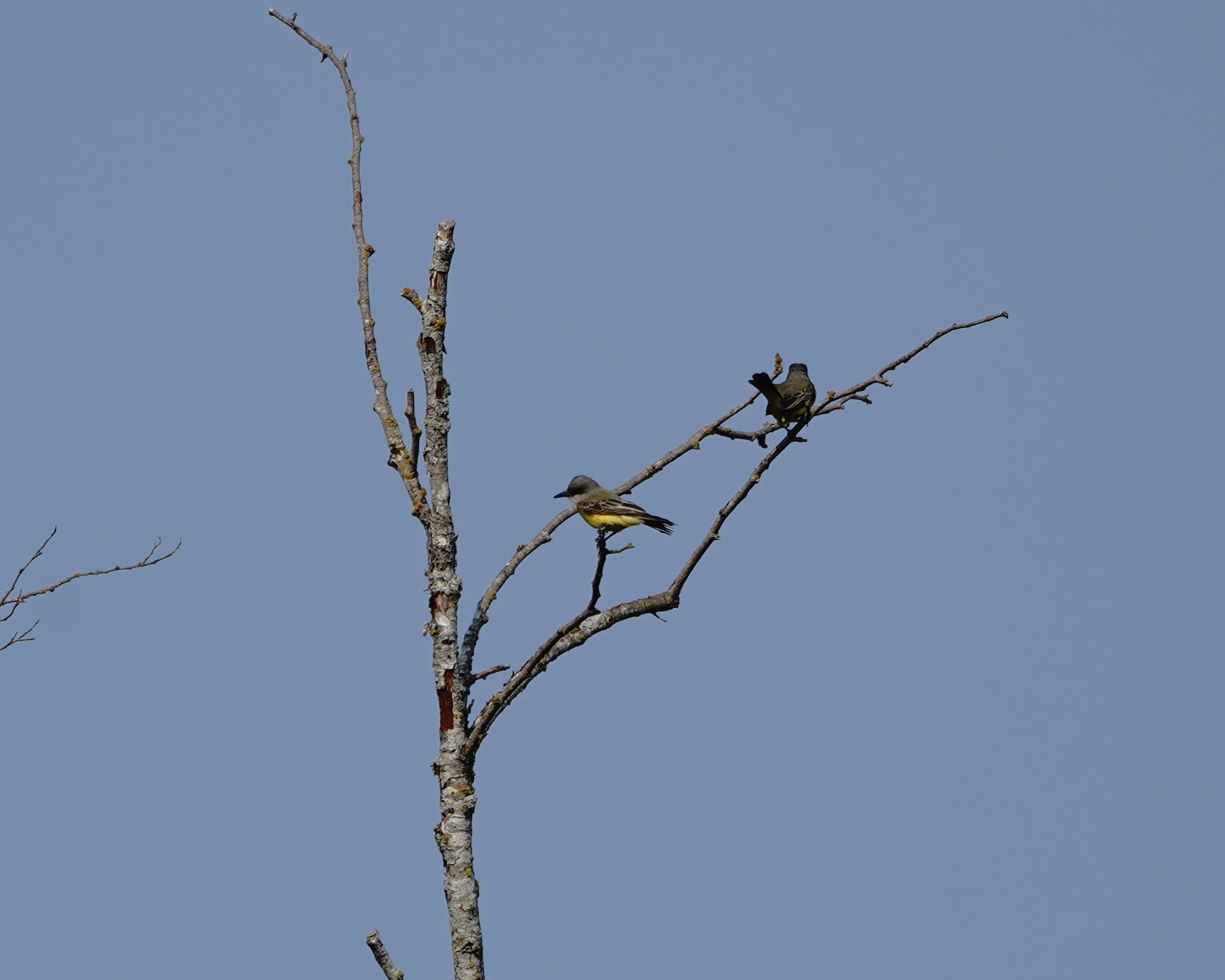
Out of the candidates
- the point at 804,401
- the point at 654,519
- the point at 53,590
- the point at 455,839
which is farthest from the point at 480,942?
the point at 804,401

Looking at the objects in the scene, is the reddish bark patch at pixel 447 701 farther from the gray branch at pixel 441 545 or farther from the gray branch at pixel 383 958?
the gray branch at pixel 383 958

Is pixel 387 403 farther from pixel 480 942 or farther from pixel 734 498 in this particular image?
pixel 480 942

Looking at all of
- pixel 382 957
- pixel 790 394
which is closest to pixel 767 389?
pixel 790 394

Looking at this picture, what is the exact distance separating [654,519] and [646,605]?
355cm

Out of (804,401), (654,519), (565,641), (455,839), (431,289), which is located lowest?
(455,839)

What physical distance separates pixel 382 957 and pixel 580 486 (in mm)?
5025

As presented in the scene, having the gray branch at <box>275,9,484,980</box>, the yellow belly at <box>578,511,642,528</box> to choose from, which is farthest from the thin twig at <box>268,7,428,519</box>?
the yellow belly at <box>578,511,642,528</box>

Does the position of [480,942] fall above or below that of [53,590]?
below

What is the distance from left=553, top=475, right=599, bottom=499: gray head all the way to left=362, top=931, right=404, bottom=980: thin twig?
4556 millimetres

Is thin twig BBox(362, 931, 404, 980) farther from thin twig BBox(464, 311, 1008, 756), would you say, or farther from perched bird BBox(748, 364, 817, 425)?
perched bird BBox(748, 364, 817, 425)

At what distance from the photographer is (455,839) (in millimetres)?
5520

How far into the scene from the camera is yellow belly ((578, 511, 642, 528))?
30.1 feet

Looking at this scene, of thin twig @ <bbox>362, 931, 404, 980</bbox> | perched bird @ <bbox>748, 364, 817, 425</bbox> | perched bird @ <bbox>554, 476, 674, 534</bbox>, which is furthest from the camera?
perched bird @ <bbox>554, 476, 674, 534</bbox>

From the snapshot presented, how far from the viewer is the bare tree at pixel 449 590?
545 centimetres
